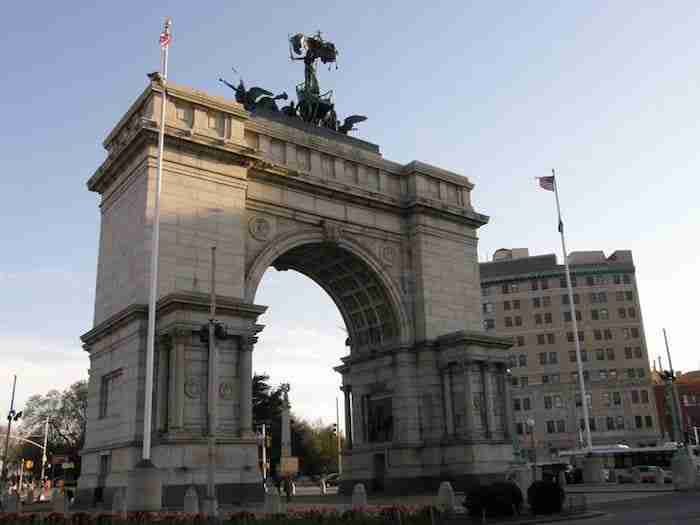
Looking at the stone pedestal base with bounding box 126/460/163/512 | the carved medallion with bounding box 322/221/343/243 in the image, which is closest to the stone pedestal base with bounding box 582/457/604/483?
the carved medallion with bounding box 322/221/343/243

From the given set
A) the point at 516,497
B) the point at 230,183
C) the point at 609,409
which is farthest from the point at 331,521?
the point at 609,409

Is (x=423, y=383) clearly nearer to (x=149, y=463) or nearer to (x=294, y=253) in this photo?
(x=294, y=253)

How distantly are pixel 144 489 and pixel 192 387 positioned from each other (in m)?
6.65

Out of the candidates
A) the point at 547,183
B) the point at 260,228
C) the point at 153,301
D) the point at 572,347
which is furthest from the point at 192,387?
the point at 572,347

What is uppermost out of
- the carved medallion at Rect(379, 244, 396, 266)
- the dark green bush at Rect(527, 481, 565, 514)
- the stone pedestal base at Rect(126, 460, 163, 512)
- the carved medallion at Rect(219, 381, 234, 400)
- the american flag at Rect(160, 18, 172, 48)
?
the american flag at Rect(160, 18, 172, 48)

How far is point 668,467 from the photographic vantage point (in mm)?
59344

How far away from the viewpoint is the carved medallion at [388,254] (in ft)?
142

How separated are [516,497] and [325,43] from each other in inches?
1422

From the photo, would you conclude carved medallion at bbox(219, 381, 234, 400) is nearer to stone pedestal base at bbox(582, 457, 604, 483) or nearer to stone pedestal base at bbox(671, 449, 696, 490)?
stone pedestal base at bbox(671, 449, 696, 490)

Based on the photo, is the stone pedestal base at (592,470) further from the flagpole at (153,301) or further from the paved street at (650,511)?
the flagpole at (153,301)

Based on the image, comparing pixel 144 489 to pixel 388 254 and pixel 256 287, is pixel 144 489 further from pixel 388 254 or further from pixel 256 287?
pixel 388 254

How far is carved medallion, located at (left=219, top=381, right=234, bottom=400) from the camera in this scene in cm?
3206

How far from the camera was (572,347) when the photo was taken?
98.6 m

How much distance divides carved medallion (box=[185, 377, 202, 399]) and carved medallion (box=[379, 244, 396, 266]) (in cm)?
1607
